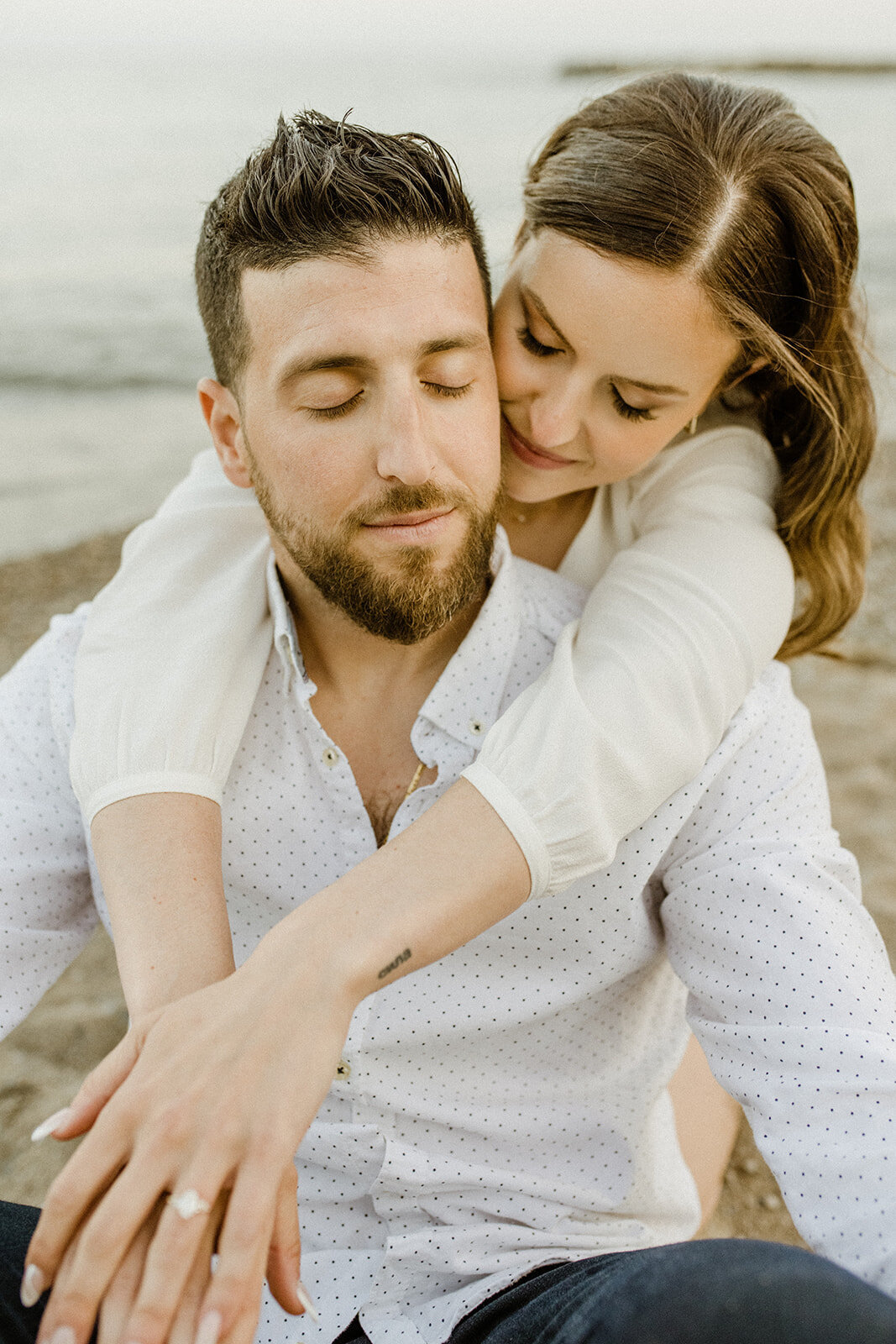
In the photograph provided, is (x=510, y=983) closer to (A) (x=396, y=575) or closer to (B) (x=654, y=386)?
(A) (x=396, y=575)

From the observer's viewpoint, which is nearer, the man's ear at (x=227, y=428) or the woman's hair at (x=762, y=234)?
the woman's hair at (x=762, y=234)

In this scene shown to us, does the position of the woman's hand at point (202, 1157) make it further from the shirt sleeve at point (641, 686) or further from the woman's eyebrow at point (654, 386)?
the woman's eyebrow at point (654, 386)

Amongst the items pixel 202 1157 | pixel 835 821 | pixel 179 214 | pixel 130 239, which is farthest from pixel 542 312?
pixel 179 214

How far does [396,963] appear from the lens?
1328 mm

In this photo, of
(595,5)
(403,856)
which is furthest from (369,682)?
(595,5)

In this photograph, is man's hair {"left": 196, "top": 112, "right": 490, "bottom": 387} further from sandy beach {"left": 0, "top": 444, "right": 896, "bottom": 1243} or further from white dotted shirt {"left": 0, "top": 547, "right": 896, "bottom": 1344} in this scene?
sandy beach {"left": 0, "top": 444, "right": 896, "bottom": 1243}

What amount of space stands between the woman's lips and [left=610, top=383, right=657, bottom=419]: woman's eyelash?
0.46 feet

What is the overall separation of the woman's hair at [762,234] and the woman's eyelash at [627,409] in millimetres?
211

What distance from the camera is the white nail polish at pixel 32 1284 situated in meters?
1.20

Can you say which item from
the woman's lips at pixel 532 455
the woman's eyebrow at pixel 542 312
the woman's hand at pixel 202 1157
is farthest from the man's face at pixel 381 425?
the woman's hand at pixel 202 1157

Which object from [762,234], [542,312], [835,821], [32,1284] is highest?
[762,234]

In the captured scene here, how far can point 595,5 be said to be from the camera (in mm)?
19812

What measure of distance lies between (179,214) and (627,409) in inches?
563

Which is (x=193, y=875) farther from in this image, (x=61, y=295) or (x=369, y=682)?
(x=61, y=295)
